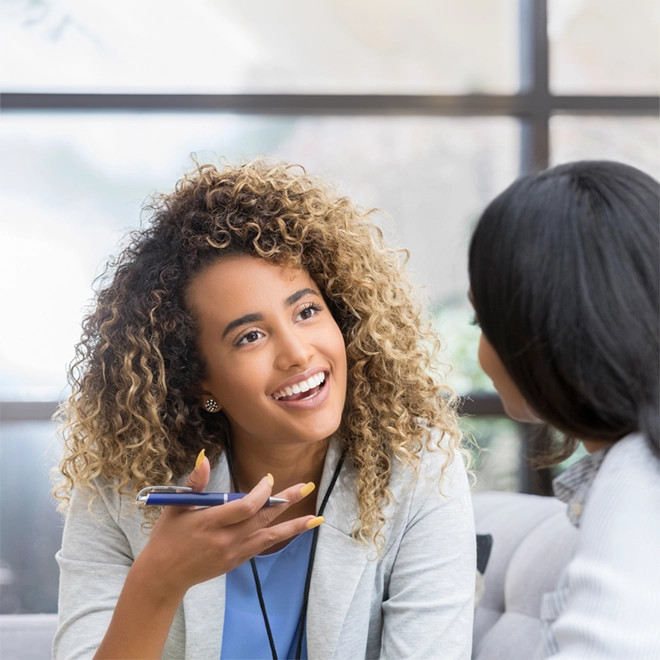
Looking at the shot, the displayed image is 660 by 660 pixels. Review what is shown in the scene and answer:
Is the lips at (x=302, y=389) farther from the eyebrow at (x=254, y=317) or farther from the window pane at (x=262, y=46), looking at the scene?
the window pane at (x=262, y=46)

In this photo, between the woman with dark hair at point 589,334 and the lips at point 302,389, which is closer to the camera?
the woman with dark hair at point 589,334

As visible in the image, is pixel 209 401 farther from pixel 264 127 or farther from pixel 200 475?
pixel 264 127

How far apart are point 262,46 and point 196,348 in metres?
1.90

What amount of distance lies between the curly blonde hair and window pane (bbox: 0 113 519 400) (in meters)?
1.42

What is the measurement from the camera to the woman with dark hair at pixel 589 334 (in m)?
0.87

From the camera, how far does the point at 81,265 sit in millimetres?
3068

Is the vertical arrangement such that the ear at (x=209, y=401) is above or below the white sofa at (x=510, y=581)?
above

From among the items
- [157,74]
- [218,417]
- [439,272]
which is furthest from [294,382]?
[157,74]

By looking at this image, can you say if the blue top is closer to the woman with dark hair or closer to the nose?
the nose

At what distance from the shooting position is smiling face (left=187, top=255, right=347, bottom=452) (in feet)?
4.69

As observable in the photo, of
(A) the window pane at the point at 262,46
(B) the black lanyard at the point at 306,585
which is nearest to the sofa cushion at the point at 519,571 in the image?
(B) the black lanyard at the point at 306,585

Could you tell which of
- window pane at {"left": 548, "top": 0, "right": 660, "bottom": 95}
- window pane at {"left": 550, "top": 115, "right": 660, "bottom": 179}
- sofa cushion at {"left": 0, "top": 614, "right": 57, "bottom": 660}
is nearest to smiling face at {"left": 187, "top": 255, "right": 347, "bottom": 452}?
sofa cushion at {"left": 0, "top": 614, "right": 57, "bottom": 660}

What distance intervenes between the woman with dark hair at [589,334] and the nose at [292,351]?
1.39ft

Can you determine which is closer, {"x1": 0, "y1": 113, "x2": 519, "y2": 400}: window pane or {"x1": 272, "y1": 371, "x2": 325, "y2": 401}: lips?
{"x1": 272, "y1": 371, "x2": 325, "y2": 401}: lips
